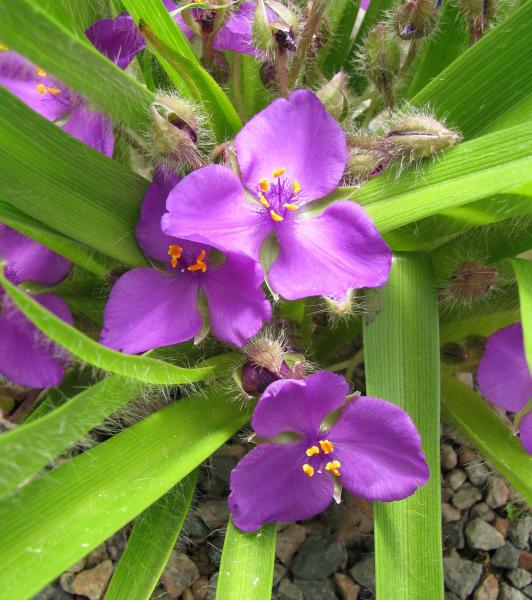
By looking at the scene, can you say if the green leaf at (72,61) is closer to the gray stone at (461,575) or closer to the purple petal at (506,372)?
the purple petal at (506,372)

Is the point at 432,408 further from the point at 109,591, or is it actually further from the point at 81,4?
the point at 81,4

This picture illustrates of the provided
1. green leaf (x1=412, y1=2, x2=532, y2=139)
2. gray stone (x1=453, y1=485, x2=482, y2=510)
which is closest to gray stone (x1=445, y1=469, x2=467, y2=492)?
gray stone (x1=453, y1=485, x2=482, y2=510)

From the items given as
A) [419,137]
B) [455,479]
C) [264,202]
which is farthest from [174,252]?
[455,479]

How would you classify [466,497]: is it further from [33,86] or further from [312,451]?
[33,86]

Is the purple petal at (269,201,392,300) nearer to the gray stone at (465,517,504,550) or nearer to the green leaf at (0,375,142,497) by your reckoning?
the green leaf at (0,375,142,497)

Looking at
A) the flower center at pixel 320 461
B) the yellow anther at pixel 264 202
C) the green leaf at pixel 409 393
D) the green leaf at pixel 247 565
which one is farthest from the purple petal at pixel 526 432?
the yellow anther at pixel 264 202
